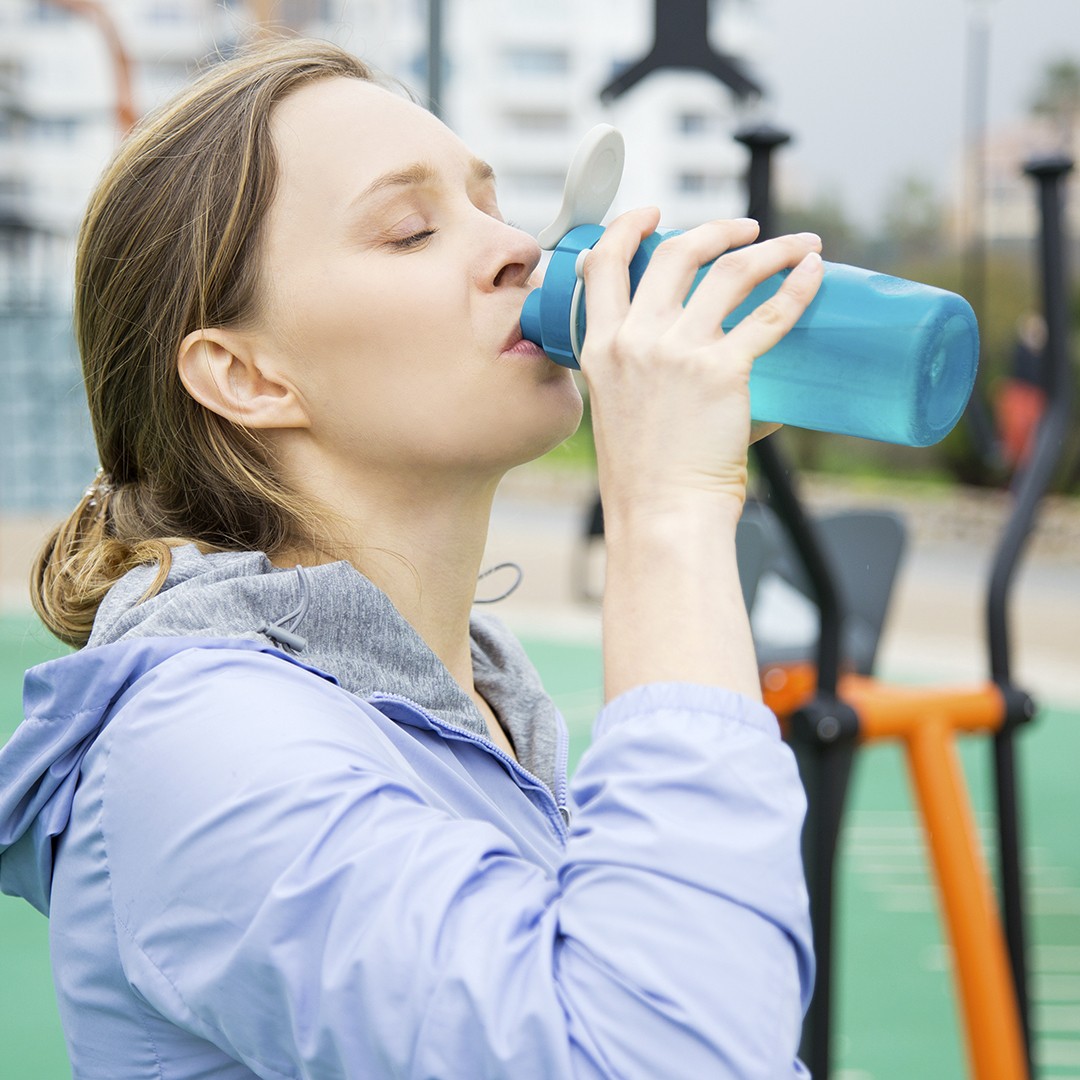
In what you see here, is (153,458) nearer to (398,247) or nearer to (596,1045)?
(398,247)

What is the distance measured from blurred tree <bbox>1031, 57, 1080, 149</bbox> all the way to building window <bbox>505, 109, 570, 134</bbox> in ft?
92.2

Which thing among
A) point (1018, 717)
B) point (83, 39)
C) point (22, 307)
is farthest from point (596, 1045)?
point (83, 39)

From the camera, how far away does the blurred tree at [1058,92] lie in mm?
15312

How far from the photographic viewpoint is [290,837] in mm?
773

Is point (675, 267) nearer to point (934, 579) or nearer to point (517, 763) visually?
point (517, 763)

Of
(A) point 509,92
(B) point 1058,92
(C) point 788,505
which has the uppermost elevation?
(C) point 788,505

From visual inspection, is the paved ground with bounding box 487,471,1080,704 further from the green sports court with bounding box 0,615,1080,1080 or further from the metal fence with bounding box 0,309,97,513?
the metal fence with bounding box 0,309,97,513

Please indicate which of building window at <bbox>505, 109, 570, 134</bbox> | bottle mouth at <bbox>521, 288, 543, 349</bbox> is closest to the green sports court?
bottle mouth at <bbox>521, 288, 543, 349</bbox>

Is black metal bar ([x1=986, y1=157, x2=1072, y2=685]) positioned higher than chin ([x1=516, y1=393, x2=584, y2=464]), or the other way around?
chin ([x1=516, y1=393, x2=584, y2=464])

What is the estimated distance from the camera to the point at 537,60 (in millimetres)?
42094

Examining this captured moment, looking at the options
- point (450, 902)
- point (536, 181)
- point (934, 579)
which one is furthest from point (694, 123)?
point (450, 902)

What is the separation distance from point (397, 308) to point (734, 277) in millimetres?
267

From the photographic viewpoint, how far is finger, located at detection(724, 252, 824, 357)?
87cm

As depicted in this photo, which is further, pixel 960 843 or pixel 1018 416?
pixel 1018 416
